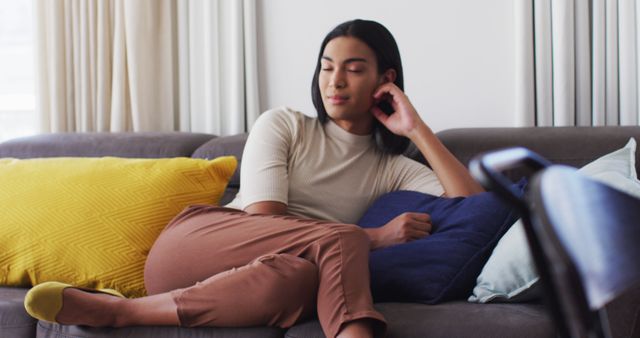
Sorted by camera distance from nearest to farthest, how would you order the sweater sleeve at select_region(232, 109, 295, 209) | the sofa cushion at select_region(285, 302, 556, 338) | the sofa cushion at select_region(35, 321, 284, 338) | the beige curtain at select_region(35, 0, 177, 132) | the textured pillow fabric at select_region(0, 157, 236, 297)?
1. the sofa cushion at select_region(285, 302, 556, 338)
2. the sofa cushion at select_region(35, 321, 284, 338)
3. the sweater sleeve at select_region(232, 109, 295, 209)
4. the textured pillow fabric at select_region(0, 157, 236, 297)
5. the beige curtain at select_region(35, 0, 177, 132)

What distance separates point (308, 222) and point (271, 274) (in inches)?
7.1

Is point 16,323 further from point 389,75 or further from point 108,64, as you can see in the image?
point 108,64

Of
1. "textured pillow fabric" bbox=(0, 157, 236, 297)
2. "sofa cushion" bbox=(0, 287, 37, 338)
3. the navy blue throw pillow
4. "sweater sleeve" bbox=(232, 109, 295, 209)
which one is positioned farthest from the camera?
"textured pillow fabric" bbox=(0, 157, 236, 297)

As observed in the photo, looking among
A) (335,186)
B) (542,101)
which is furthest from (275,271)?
(542,101)

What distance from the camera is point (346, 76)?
7.16ft

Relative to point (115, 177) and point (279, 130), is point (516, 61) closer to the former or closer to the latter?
point (279, 130)

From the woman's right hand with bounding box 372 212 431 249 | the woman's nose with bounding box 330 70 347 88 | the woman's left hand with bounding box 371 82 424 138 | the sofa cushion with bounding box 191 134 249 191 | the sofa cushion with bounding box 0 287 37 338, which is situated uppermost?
the woman's nose with bounding box 330 70 347 88

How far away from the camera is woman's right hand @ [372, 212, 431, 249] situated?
190 centimetres

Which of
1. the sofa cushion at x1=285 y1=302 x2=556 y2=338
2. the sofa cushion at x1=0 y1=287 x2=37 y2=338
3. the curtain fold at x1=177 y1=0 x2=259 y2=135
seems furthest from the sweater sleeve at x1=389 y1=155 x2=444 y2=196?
the sofa cushion at x1=0 y1=287 x2=37 y2=338

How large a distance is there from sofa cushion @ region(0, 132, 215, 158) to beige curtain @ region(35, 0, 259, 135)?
32cm

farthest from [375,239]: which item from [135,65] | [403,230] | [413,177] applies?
[135,65]

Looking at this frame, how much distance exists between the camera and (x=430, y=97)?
266cm

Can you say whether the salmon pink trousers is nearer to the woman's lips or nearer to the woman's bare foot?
the woman's bare foot

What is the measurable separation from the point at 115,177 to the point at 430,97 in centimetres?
100
